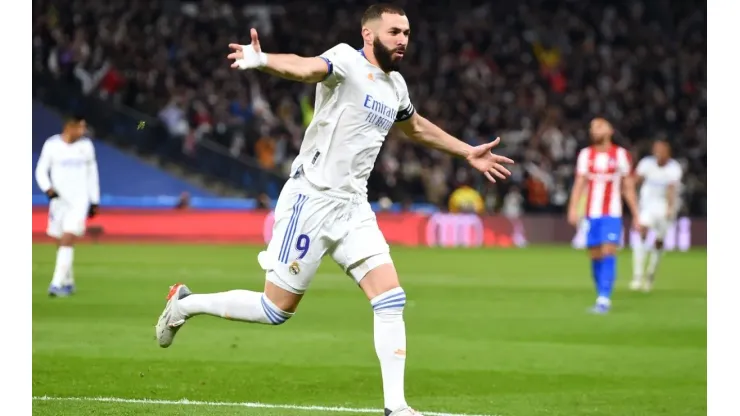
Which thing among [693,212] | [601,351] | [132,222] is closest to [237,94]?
[132,222]

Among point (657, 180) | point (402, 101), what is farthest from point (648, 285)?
point (402, 101)

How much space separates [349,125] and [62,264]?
9.72 metres

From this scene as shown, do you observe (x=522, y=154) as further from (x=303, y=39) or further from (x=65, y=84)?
(x=65, y=84)

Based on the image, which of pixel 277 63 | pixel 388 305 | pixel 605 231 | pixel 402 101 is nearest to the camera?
pixel 277 63

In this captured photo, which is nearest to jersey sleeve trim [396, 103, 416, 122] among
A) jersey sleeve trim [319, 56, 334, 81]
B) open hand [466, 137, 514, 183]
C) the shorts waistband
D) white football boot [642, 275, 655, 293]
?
open hand [466, 137, 514, 183]

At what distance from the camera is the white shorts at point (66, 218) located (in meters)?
16.3

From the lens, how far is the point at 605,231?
15.5 metres

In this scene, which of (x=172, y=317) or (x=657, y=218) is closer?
(x=172, y=317)

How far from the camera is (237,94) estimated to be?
35.8 metres

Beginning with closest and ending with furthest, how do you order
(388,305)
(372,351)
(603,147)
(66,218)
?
(388,305) → (372,351) → (603,147) → (66,218)

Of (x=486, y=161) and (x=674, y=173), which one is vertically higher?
(x=486, y=161)

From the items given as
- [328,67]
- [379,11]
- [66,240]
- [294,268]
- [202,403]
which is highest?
[379,11]

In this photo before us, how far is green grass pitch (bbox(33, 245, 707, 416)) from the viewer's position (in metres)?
8.47

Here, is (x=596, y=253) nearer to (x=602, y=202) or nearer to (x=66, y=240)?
(x=602, y=202)
